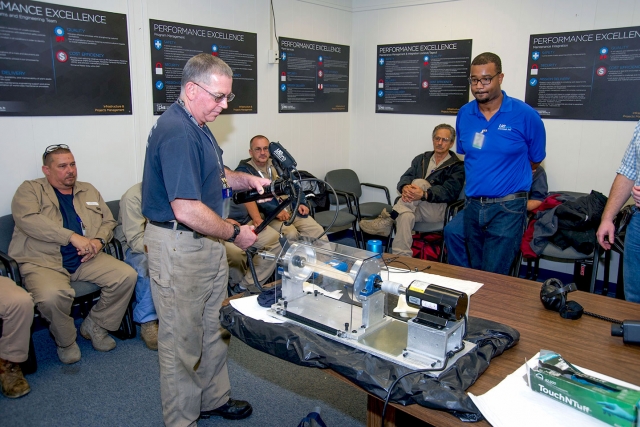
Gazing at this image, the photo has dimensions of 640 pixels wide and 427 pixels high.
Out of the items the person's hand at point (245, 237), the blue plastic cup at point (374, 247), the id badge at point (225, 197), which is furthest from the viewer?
the id badge at point (225, 197)

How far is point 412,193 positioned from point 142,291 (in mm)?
2268

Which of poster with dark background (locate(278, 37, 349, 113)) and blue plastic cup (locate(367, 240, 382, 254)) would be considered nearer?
blue plastic cup (locate(367, 240, 382, 254))

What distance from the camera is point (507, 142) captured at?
2902mm

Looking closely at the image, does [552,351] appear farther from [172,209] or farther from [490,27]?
[490,27]

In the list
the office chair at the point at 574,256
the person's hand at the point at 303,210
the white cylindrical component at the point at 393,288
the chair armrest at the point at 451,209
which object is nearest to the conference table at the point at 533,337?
the white cylindrical component at the point at 393,288

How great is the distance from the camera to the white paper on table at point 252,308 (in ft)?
5.64

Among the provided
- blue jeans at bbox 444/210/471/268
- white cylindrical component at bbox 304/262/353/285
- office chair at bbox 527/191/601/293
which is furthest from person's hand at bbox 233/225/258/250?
office chair at bbox 527/191/601/293

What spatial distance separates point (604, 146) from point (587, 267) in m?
1.01

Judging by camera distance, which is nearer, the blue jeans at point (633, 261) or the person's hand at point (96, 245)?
the blue jeans at point (633, 261)

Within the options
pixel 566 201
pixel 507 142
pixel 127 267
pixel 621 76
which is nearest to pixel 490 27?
pixel 621 76

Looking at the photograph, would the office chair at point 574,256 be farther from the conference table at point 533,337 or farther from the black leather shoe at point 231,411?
the black leather shoe at point 231,411

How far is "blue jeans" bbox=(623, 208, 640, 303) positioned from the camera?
2260 millimetres

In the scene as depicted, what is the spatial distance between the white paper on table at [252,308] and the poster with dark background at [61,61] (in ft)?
7.27

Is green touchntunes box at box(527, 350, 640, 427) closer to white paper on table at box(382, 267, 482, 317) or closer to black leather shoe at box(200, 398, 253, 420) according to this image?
white paper on table at box(382, 267, 482, 317)
